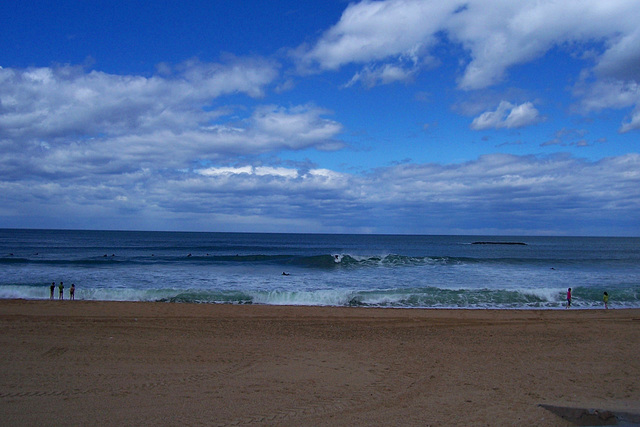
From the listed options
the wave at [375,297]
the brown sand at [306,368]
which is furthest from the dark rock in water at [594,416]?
the wave at [375,297]

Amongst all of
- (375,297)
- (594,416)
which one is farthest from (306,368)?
(375,297)

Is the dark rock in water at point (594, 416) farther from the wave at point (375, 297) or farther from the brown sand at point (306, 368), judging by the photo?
the wave at point (375, 297)

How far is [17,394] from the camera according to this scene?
744cm

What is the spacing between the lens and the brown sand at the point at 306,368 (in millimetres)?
6871

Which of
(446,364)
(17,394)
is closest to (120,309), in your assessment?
(17,394)

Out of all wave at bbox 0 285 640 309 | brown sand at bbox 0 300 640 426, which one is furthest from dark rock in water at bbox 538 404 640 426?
wave at bbox 0 285 640 309

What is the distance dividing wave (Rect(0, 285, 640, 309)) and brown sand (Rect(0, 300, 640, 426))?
4.35 meters

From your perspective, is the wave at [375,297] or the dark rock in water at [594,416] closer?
the dark rock in water at [594,416]

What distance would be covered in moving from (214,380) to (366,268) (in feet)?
96.6

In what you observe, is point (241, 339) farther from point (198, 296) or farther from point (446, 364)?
point (198, 296)

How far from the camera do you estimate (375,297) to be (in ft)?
68.7

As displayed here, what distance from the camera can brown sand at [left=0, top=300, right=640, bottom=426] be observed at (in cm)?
687

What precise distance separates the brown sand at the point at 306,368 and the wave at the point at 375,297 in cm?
435

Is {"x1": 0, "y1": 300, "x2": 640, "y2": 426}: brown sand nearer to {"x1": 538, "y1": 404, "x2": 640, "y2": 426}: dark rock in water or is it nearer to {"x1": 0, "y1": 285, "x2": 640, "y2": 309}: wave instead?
{"x1": 538, "y1": 404, "x2": 640, "y2": 426}: dark rock in water
